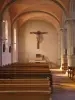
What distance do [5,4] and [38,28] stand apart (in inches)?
532

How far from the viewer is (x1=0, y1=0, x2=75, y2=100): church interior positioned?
15.1 metres

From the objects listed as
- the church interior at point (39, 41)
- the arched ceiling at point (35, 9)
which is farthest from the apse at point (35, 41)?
the arched ceiling at point (35, 9)

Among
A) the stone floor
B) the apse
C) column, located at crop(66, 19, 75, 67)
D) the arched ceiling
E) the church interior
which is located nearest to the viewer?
the stone floor

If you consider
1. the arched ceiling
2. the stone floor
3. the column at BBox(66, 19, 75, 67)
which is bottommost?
the stone floor

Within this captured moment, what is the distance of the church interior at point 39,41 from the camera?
15.1 meters

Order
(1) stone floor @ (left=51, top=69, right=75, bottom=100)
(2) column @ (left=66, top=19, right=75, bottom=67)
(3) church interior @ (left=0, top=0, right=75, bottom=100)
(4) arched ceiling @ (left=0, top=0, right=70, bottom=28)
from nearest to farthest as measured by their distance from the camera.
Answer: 1. (1) stone floor @ (left=51, top=69, right=75, bottom=100)
2. (3) church interior @ (left=0, top=0, right=75, bottom=100)
3. (2) column @ (left=66, top=19, right=75, bottom=67)
4. (4) arched ceiling @ (left=0, top=0, right=70, bottom=28)

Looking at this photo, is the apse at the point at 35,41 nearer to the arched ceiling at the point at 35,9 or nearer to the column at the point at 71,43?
the arched ceiling at the point at 35,9

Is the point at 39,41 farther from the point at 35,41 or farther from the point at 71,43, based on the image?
the point at 71,43

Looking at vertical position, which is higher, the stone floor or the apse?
the apse

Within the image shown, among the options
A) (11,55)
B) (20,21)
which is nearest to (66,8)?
(11,55)

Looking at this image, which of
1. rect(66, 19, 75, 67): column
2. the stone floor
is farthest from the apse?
the stone floor

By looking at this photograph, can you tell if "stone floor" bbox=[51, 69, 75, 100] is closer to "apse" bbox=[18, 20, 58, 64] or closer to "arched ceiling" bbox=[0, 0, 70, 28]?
"arched ceiling" bbox=[0, 0, 70, 28]

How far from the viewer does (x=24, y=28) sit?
35.9 meters

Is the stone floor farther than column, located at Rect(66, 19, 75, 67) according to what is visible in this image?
No
